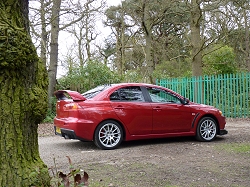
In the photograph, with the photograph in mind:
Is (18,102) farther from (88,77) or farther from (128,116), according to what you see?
(88,77)

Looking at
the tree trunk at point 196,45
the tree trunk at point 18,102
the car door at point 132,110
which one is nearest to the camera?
the tree trunk at point 18,102

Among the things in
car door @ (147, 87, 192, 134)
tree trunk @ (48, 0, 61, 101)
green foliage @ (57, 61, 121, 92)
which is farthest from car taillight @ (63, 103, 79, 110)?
green foliage @ (57, 61, 121, 92)

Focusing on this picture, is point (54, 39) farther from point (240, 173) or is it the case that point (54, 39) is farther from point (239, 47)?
point (239, 47)

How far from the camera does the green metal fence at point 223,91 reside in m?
14.0

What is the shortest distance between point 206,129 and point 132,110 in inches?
83.9

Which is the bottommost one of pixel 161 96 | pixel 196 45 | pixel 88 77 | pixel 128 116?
pixel 128 116

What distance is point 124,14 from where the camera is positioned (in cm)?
2586

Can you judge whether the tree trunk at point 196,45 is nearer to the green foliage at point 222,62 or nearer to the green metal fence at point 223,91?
the green metal fence at point 223,91

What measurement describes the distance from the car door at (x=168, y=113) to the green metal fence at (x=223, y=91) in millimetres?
7115

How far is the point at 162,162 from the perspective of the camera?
5.39 meters

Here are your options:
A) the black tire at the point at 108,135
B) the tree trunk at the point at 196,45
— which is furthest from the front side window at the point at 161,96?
the tree trunk at the point at 196,45

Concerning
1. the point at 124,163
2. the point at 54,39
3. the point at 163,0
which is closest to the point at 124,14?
the point at 163,0

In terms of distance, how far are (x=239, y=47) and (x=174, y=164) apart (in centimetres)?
2433

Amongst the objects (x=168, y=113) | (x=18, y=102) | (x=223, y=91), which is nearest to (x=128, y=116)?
(x=168, y=113)
